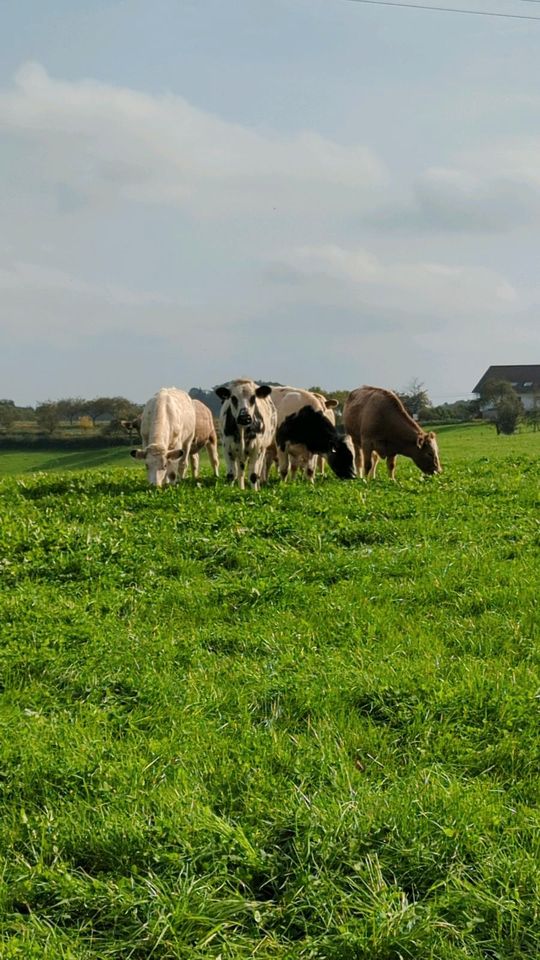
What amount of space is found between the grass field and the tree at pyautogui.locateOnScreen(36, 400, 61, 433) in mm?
Result: 52673

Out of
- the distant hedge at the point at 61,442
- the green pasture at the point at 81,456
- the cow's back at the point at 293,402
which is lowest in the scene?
the green pasture at the point at 81,456

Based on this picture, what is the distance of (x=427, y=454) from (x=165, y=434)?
730cm

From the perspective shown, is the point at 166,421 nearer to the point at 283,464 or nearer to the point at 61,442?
the point at 283,464

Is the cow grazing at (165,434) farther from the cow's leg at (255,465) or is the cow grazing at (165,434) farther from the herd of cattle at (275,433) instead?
the cow's leg at (255,465)

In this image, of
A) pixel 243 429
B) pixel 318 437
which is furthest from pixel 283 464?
pixel 243 429

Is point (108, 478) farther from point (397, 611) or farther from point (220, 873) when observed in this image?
point (220, 873)

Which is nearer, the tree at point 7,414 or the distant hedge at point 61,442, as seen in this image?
the distant hedge at point 61,442

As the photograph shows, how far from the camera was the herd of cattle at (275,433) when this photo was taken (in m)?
15.1

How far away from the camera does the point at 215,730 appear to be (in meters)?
4.75

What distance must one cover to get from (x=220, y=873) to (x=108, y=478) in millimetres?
12812

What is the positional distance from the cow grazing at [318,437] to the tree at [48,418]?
1784 inches

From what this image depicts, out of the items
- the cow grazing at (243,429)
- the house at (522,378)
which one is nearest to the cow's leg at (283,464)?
the cow grazing at (243,429)

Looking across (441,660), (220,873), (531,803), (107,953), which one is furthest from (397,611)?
(107,953)

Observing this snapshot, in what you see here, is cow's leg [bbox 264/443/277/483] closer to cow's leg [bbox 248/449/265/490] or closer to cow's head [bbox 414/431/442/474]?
cow's head [bbox 414/431/442/474]
